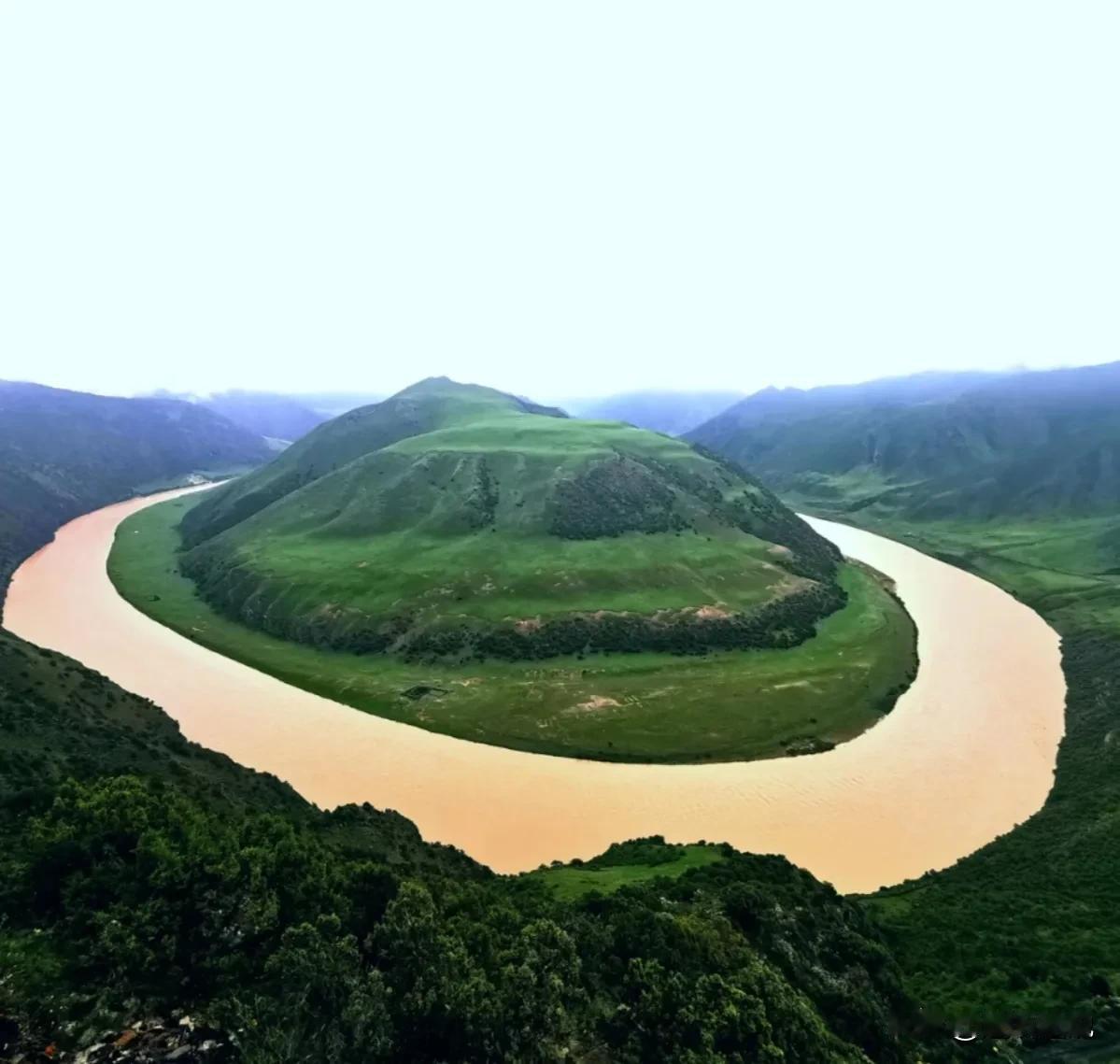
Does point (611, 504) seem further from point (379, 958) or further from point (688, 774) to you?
point (379, 958)

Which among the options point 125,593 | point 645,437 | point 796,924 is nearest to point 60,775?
point 796,924

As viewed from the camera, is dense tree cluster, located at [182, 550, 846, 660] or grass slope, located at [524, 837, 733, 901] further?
dense tree cluster, located at [182, 550, 846, 660]

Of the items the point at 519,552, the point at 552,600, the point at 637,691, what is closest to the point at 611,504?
the point at 519,552

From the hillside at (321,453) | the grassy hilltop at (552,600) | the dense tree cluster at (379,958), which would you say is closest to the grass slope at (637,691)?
the grassy hilltop at (552,600)

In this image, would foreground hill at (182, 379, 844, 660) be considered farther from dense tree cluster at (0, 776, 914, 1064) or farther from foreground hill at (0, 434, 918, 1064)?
dense tree cluster at (0, 776, 914, 1064)

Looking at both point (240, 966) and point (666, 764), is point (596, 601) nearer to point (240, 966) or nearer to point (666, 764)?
point (666, 764)

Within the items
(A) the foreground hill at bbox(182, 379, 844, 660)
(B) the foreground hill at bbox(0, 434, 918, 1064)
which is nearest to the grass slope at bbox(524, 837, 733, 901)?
(B) the foreground hill at bbox(0, 434, 918, 1064)
